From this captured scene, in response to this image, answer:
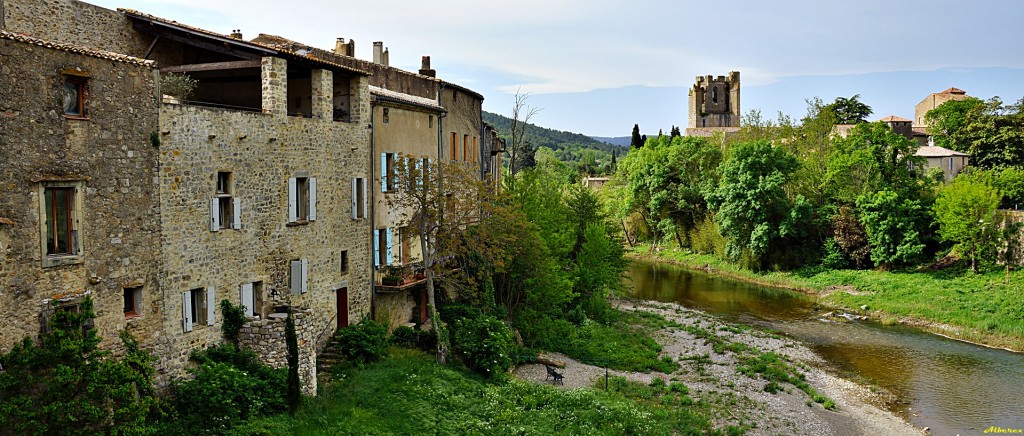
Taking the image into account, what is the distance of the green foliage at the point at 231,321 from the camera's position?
2083cm

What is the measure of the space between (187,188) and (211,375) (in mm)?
4576

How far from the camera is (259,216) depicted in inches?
864

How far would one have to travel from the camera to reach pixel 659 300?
51.2 meters

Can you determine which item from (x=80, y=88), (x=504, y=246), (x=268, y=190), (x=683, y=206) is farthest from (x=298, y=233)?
(x=683, y=206)

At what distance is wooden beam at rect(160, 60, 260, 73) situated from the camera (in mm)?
21780

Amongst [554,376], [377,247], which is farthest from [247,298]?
[554,376]

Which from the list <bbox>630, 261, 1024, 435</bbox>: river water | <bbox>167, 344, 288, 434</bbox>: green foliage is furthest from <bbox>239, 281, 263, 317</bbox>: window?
<bbox>630, 261, 1024, 435</bbox>: river water

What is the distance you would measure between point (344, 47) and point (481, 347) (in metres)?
12.9

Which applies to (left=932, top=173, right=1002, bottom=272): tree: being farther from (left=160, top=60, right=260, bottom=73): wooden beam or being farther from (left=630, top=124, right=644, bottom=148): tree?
(left=630, top=124, right=644, bottom=148): tree

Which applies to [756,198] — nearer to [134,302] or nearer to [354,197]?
[354,197]

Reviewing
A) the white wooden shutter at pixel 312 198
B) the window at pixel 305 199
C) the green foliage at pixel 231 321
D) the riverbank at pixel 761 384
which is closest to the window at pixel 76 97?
the green foliage at pixel 231 321

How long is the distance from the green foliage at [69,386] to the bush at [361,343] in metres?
7.32

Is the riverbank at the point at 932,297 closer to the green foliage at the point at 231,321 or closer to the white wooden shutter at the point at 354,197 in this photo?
the white wooden shutter at the point at 354,197

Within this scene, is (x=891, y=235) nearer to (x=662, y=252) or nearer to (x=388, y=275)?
(x=662, y=252)
